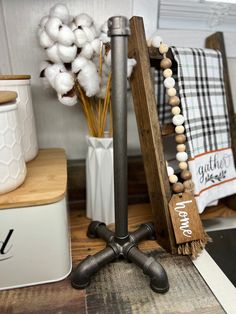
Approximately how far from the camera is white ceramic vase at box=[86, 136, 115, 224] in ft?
2.80

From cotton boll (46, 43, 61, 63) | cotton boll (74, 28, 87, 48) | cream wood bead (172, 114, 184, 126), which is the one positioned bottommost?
cream wood bead (172, 114, 184, 126)

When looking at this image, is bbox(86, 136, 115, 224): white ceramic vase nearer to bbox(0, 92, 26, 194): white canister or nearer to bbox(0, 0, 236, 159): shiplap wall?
bbox(0, 0, 236, 159): shiplap wall

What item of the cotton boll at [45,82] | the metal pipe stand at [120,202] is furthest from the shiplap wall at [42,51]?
the metal pipe stand at [120,202]

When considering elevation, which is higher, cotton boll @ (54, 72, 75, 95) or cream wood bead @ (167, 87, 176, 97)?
cotton boll @ (54, 72, 75, 95)

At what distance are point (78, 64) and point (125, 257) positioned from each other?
606mm

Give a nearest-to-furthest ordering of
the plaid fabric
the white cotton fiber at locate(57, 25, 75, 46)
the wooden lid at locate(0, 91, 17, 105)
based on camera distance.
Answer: the wooden lid at locate(0, 91, 17, 105)
the white cotton fiber at locate(57, 25, 75, 46)
the plaid fabric

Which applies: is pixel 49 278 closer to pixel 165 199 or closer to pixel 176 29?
pixel 165 199

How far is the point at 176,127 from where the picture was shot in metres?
0.79

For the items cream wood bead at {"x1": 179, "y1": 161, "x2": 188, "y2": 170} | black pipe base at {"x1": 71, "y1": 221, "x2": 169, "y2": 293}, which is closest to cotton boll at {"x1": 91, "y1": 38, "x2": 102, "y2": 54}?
cream wood bead at {"x1": 179, "y1": 161, "x2": 188, "y2": 170}

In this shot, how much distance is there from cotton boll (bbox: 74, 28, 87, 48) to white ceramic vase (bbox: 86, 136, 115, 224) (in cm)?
31

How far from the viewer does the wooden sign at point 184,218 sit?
73 cm

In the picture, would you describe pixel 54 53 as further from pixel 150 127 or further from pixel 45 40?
pixel 150 127

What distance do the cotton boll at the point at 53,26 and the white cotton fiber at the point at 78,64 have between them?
0.30 ft

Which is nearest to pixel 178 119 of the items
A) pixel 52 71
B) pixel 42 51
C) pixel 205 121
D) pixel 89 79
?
pixel 205 121
